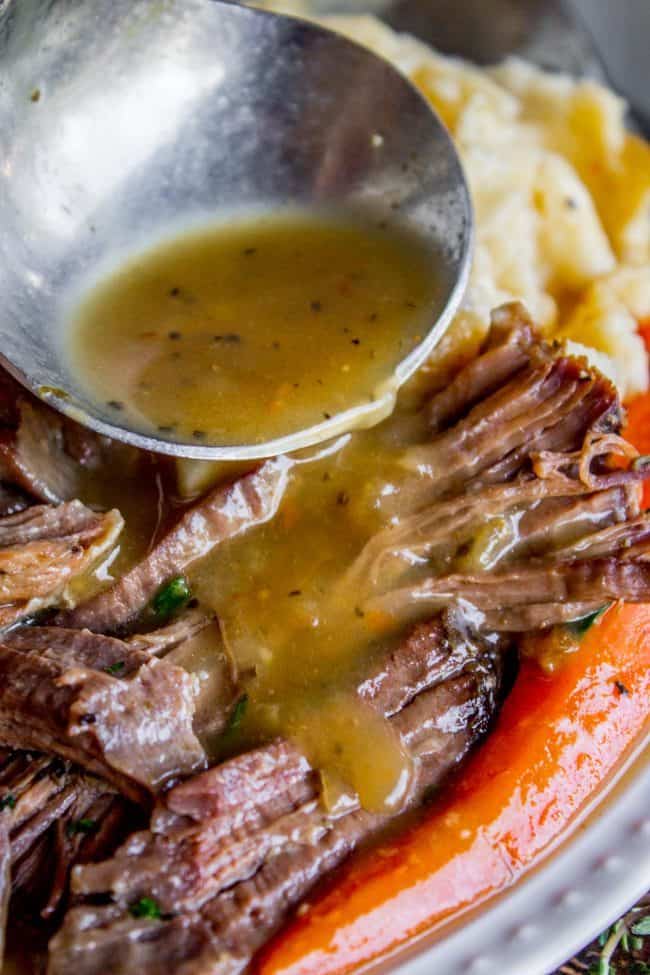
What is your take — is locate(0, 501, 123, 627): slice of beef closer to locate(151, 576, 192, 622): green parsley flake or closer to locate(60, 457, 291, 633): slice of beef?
locate(60, 457, 291, 633): slice of beef

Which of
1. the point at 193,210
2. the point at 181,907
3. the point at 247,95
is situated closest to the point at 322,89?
the point at 247,95

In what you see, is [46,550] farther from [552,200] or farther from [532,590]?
[552,200]

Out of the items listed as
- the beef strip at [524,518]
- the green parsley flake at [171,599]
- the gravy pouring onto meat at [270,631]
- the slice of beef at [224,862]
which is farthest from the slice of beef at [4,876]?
the beef strip at [524,518]

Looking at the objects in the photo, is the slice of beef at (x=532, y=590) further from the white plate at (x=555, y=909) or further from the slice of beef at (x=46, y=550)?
the slice of beef at (x=46, y=550)

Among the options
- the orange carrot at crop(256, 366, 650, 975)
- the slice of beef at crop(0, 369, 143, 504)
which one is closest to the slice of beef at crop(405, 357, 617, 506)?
the orange carrot at crop(256, 366, 650, 975)

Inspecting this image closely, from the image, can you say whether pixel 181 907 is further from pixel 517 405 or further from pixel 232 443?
pixel 517 405

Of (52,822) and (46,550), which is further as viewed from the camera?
(46,550)

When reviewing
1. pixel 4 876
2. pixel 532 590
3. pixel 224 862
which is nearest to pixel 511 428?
pixel 532 590
